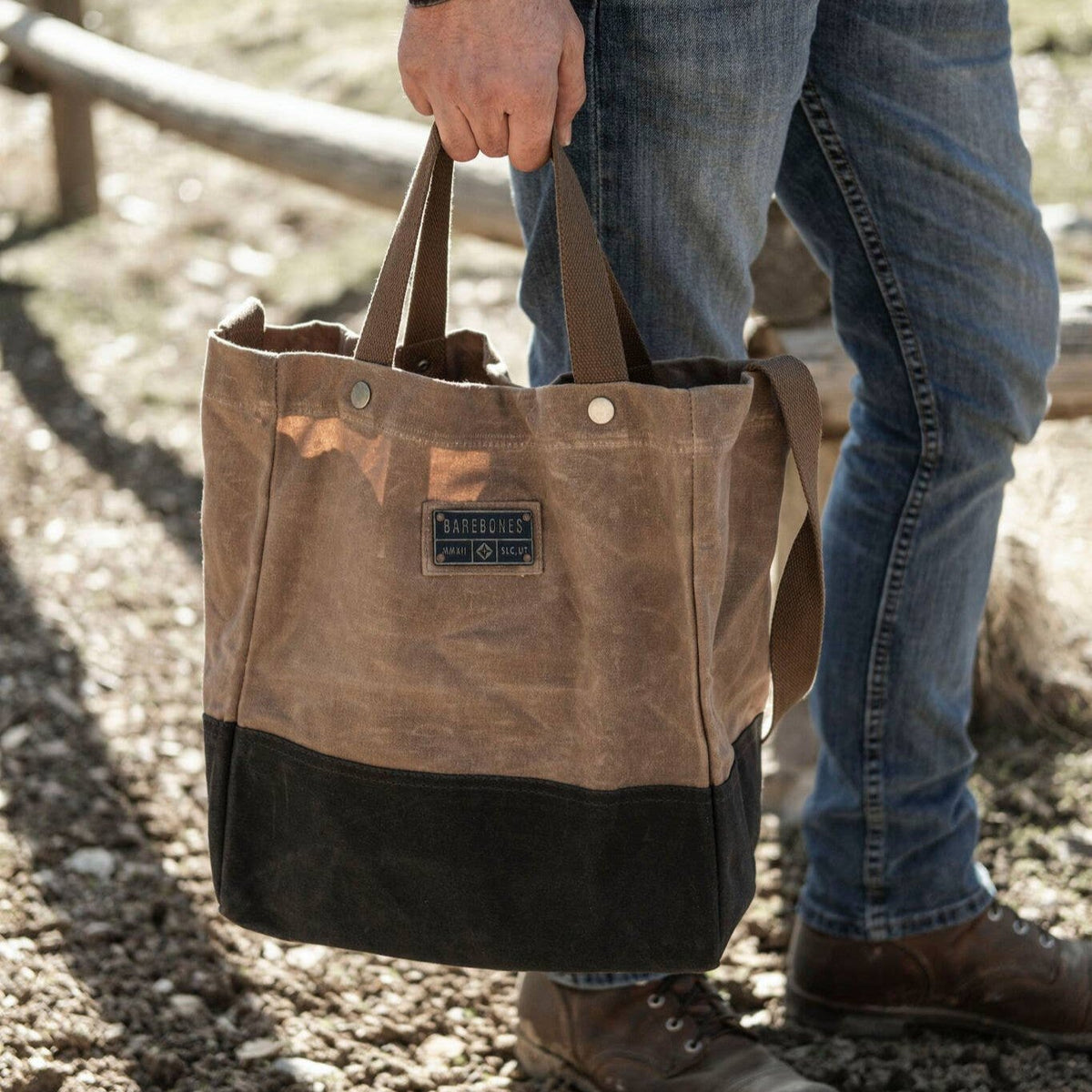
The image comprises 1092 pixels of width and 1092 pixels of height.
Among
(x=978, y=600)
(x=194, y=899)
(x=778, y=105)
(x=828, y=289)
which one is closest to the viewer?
(x=778, y=105)

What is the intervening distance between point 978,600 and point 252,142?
7.95ft

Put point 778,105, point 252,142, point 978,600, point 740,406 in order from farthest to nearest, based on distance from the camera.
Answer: point 252,142, point 978,600, point 778,105, point 740,406

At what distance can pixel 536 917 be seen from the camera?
4.38 ft

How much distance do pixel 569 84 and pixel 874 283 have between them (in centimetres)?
52

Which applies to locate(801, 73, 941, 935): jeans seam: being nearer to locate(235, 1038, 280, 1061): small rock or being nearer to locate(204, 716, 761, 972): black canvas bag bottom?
locate(204, 716, 761, 972): black canvas bag bottom

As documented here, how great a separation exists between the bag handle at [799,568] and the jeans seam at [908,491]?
26 cm

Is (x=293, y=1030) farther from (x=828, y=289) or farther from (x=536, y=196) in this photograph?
(x=828, y=289)

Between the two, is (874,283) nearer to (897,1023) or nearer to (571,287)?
(571,287)

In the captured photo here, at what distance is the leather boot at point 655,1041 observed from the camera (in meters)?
1.61

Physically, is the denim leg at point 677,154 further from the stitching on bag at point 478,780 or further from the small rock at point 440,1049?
the small rock at point 440,1049

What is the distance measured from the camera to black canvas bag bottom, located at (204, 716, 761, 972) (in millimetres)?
1315

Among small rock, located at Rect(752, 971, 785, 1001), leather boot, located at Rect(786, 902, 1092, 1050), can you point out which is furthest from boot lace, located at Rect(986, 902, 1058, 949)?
small rock, located at Rect(752, 971, 785, 1001)

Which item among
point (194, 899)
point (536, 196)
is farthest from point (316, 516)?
point (194, 899)

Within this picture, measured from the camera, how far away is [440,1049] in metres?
1.81
